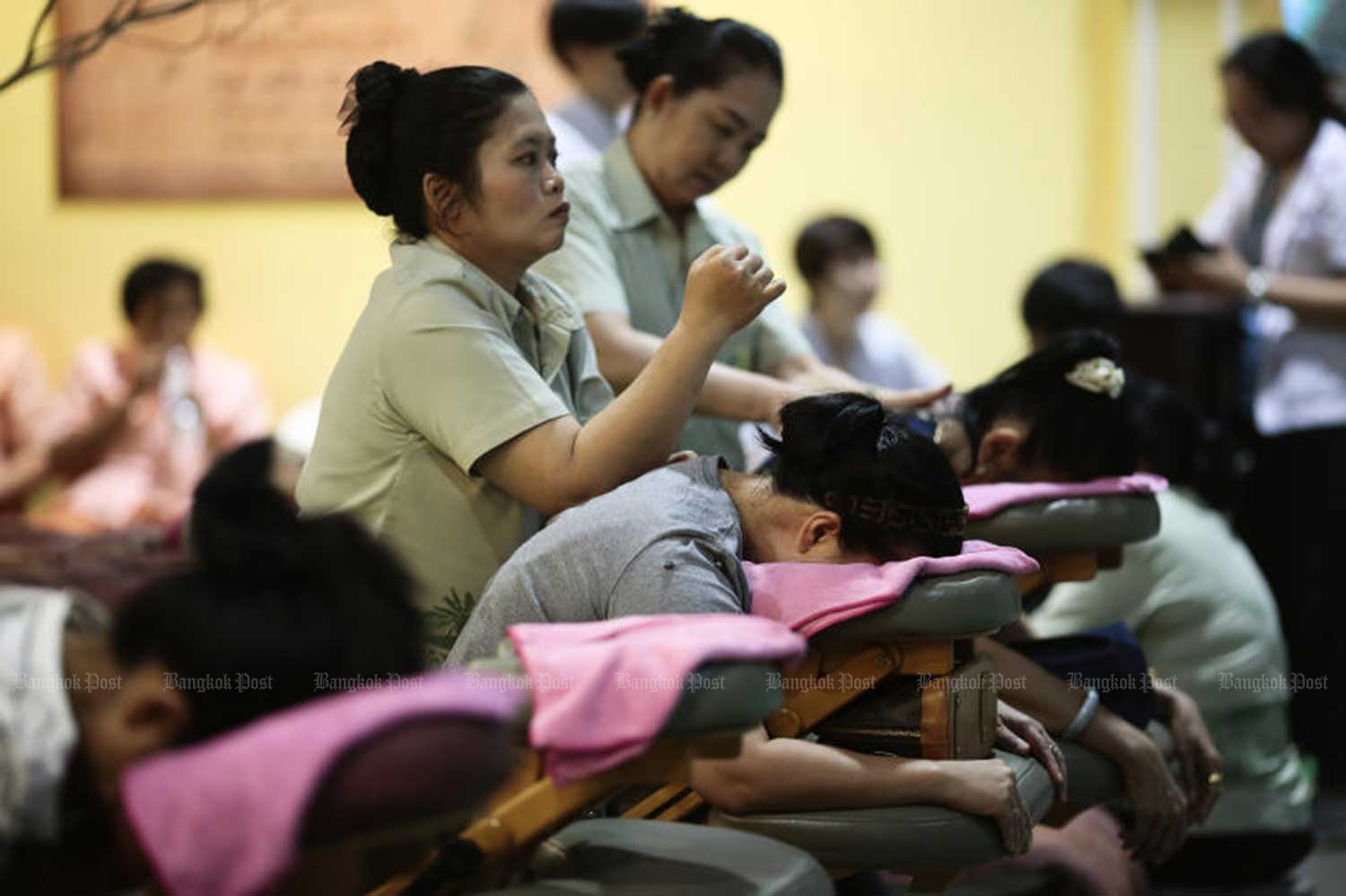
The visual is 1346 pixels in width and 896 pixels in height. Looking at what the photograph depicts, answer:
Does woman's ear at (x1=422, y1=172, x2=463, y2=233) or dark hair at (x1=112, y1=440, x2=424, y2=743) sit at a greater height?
woman's ear at (x1=422, y1=172, x2=463, y2=233)

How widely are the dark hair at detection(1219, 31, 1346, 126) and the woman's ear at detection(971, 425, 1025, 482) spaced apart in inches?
63.1

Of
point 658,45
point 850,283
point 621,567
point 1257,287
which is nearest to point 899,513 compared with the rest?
point 621,567

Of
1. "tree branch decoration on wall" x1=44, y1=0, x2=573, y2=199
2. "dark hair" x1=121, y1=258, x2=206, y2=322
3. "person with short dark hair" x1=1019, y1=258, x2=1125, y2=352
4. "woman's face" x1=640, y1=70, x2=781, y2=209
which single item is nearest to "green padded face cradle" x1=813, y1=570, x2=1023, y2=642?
"woman's face" x1=640, y1=70, x2=781, y2=209

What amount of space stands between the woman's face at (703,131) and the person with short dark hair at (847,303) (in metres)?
1.85

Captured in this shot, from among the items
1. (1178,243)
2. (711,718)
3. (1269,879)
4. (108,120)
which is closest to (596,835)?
(711,718)

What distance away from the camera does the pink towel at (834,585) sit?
1.62 metres

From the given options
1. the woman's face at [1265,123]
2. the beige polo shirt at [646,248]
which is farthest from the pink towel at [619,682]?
the woman's face at [1265,123]

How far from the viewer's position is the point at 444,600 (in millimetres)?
1785

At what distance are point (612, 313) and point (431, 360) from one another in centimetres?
50

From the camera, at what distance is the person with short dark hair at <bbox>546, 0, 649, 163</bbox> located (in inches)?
127

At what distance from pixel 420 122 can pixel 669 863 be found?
2.43 ft

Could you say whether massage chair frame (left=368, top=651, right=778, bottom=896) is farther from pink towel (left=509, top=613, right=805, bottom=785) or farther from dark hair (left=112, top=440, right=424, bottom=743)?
dark hair (left=112, top=440, right=424, bottom=743)

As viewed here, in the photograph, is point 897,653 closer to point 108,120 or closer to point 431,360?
point 431,360

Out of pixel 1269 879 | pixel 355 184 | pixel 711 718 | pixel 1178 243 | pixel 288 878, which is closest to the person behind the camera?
pixel 288 878
